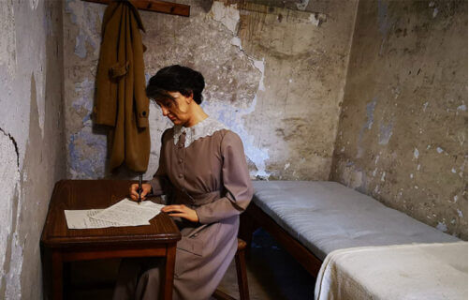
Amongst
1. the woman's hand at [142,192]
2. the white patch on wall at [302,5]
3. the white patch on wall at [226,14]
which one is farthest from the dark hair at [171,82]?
the white patch on wall at [302,5]

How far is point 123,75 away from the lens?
7.93 feet

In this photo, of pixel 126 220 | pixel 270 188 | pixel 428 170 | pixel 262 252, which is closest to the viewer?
pixel 126 220

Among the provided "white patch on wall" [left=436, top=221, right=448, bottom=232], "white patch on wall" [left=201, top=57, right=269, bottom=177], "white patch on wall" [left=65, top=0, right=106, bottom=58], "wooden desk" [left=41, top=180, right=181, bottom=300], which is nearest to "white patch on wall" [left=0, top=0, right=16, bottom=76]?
"wooden desk" [left=41, top=180, right=181, bottom=300]

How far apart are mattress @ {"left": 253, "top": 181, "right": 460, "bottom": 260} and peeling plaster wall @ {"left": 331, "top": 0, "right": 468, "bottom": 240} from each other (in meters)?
0.17

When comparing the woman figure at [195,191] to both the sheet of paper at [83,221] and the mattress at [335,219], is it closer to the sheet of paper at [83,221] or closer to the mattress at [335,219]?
the sheet of paper at [83,221]

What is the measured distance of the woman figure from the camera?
1.52 meters

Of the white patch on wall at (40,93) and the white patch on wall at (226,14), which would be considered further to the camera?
the white patch on wall at (226,14)

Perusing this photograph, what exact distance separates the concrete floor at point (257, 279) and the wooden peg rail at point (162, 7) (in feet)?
6.53

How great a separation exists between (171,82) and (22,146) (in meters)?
0.69

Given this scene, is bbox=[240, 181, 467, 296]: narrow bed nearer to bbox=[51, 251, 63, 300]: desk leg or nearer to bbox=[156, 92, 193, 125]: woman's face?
bbox=[156, 92, 193, 125]: woman's face

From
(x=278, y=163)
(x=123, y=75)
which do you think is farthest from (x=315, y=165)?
(x=123, y=75)

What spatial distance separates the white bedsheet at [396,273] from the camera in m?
1.37

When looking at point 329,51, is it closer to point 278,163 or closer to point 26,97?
point 278,163

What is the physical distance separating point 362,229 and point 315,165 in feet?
4.60
